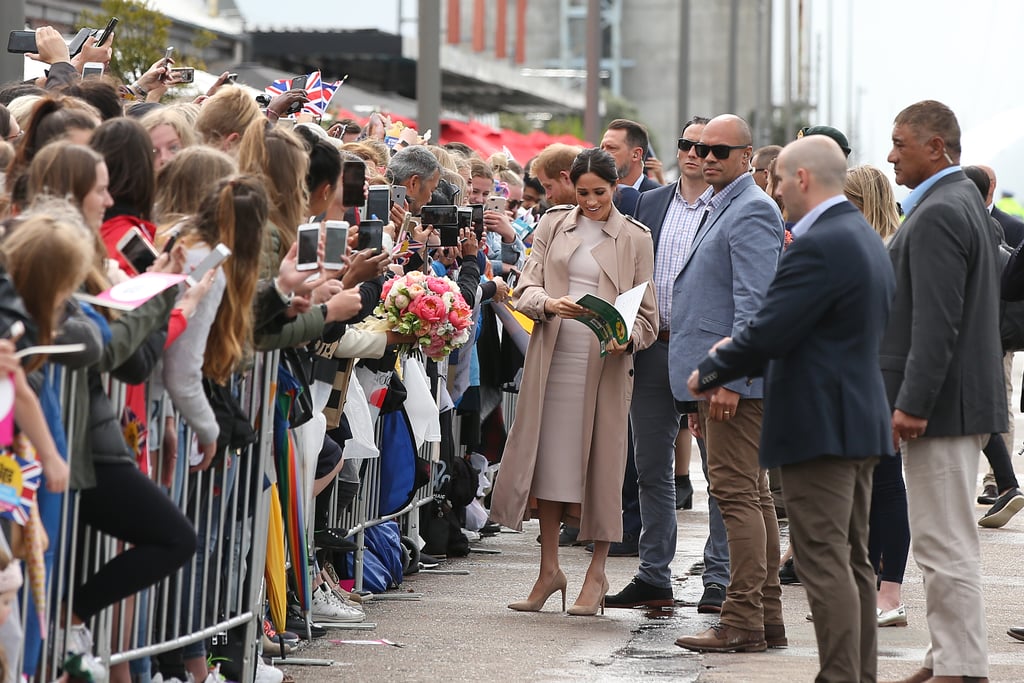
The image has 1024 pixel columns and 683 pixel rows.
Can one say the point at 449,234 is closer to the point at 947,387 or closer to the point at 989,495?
the point at 947,387

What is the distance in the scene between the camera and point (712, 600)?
8.08m

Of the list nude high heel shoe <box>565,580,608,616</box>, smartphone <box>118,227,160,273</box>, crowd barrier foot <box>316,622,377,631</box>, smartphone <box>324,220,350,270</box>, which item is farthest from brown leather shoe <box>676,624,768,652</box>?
smartphone <box>118,227,160,273</box>

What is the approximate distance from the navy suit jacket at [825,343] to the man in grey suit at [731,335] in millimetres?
1306

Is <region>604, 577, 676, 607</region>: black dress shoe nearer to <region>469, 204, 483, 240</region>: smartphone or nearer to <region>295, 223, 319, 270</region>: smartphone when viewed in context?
<region>469, 204, 483, 240</region>: smartphone

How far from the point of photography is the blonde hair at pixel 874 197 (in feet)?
27.0

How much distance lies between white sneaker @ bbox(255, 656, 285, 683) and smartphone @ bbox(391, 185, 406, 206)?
2.43 metres

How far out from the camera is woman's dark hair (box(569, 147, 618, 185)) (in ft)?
26.6

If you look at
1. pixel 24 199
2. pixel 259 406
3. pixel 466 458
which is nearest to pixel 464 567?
pixel 466 458

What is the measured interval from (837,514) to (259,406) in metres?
1.95

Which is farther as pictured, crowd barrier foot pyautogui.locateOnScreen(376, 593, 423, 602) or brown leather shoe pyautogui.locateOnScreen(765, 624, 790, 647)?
crowd barrier foot pyautogui.locateOnScreen(376, 593, 423, 602)

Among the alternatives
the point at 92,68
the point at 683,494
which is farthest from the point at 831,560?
the point at 683,494

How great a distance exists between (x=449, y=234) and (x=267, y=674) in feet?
9.42

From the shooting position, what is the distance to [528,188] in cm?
1377

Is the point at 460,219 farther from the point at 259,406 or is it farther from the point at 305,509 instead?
the point at 259,406
